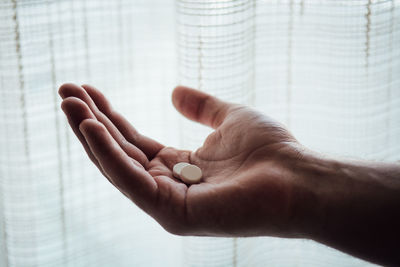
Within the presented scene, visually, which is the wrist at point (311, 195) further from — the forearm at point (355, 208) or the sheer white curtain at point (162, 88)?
the sheer white curtain at point (162, 88)

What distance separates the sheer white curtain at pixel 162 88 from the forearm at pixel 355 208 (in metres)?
0.31

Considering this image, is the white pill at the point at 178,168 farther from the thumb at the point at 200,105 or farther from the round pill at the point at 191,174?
the thumb at the point at 200,105

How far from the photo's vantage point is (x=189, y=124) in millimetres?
1119

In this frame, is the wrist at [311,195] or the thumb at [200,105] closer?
the wrist at [311,195]

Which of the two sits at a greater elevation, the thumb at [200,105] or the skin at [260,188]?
the thumb at [200,105]

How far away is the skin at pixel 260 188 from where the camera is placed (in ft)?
2.66

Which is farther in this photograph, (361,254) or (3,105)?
(3,105)

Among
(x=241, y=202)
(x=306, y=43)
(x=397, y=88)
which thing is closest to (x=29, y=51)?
(x=241, y=202)

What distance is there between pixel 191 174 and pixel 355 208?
0.91 feet

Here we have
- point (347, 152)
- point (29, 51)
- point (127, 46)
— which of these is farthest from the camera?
point (347, 152)

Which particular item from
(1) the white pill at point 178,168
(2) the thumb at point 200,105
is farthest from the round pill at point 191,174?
(2) the thumb at point 200,105

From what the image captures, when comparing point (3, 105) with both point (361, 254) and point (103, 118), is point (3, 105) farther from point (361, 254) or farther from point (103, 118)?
point (361, 254)

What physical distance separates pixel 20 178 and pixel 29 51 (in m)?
0.24

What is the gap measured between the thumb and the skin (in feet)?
0.22
